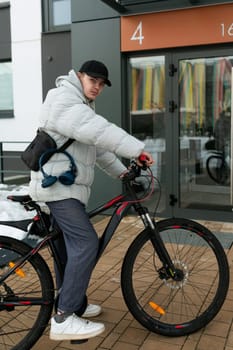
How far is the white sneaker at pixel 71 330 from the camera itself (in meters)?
2.71

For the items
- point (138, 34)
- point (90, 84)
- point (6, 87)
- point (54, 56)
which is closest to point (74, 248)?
point (90, 84)

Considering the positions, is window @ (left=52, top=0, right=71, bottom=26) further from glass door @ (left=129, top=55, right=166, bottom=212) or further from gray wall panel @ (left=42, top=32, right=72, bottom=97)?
glass door @ (left=129, top=55, right=166, bottom=212)

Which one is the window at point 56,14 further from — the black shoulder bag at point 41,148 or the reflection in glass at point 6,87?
the black shoulder bag at point 41,148

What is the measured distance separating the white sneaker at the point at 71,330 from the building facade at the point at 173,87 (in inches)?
145

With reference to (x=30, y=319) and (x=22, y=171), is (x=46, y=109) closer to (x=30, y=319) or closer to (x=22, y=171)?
(x=30, y=319)

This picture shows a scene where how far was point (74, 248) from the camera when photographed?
271 centimetres

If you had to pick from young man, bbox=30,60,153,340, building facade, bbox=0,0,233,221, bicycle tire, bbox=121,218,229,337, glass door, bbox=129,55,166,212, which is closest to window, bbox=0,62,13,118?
building facade, bbox=0,0,233,221

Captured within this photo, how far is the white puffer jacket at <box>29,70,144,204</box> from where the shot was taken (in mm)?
2527

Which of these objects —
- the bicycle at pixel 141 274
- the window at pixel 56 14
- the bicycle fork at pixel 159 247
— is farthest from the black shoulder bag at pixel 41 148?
the window at pixel 56 14

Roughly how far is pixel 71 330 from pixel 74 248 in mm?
513

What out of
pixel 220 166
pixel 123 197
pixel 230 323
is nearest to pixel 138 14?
pixel 220 166

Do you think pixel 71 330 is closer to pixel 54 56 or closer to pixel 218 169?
pixel 218 169

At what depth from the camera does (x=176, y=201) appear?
6.55 m

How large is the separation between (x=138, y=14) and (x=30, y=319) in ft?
15.4
